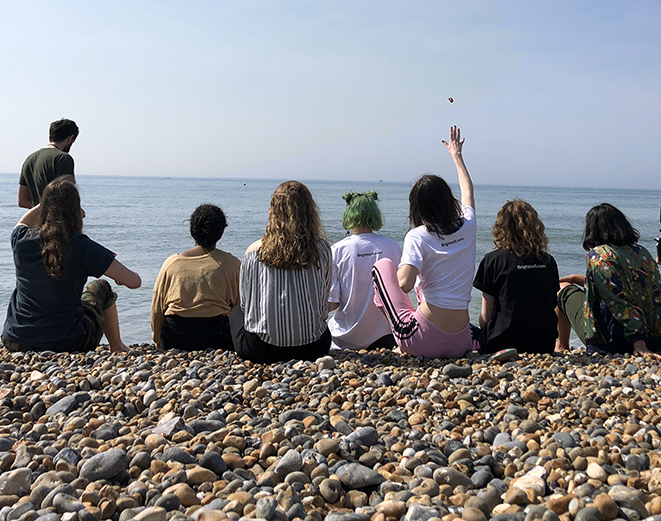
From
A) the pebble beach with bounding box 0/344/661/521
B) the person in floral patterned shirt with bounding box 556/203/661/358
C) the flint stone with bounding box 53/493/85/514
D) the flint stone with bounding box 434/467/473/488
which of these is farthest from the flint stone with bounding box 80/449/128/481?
the person in floral patterned shirt with bounding box 556/203/661/358

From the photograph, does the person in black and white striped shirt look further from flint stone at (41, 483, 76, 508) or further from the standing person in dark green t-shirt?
the standing person in dark green t-shirt

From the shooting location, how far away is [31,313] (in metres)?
5.01

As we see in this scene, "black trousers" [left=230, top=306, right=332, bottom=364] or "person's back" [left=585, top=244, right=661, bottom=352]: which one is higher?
"person's back" [left=585, top=244, right=661, bottom=352]

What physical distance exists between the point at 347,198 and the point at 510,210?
1771 mm

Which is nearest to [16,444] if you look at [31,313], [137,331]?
[31,313]

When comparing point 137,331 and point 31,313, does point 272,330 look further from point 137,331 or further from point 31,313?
point 137,331

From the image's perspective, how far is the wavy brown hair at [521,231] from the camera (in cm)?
514

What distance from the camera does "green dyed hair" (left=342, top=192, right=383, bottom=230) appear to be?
18.4ft

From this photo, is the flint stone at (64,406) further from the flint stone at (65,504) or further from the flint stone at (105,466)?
the flint stone at (65,504)

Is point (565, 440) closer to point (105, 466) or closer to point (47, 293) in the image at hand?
point (105, 466)

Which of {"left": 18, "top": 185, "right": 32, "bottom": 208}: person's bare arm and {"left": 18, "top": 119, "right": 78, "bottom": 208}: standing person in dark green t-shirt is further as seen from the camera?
{"left": 18, "top": 185, "right": 32, "bottom": 208}: person's bare arm

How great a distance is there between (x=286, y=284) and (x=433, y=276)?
1.21 meters

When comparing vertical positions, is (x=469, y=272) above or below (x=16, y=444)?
above

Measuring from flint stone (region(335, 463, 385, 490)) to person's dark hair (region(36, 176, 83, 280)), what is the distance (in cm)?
339
